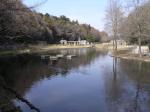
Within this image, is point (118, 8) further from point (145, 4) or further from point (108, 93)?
point (108, 93)

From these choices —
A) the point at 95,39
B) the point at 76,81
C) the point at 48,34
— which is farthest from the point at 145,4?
the point at 95,39

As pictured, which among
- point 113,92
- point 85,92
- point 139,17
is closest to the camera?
point 113,92

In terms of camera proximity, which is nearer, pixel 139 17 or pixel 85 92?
pixel 85 92

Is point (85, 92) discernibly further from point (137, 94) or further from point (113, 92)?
point (137, 94)

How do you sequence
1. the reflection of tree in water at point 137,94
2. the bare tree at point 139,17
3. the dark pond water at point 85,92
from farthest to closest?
the bare tree at point 139,17
the dark pond water at point 85,92
the reflection of tree in water at point 137,94

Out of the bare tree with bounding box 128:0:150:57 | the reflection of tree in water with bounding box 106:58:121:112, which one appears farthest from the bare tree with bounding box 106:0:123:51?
the reflection of tree in water with bounding box 106:58:121:112

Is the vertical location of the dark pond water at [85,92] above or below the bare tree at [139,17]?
below

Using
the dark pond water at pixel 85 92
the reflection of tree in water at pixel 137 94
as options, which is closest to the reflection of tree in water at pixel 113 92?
the dark pond water at pixel 85 92

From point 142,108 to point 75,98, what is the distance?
4625mm

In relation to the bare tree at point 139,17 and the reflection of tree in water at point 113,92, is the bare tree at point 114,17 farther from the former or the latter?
the reflection of tree in water at point 113,92

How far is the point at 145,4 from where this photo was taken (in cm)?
4984

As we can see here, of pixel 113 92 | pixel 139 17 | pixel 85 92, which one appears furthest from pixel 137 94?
pixel 139 17

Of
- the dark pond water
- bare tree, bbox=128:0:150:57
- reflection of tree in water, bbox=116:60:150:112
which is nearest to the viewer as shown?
reflection of tree in water, bbox=116:60:150:112

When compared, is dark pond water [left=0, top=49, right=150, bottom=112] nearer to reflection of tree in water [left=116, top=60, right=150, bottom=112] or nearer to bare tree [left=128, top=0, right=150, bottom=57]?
reflection of tree in water [left=116, top=60, right=150, bottom=112]
